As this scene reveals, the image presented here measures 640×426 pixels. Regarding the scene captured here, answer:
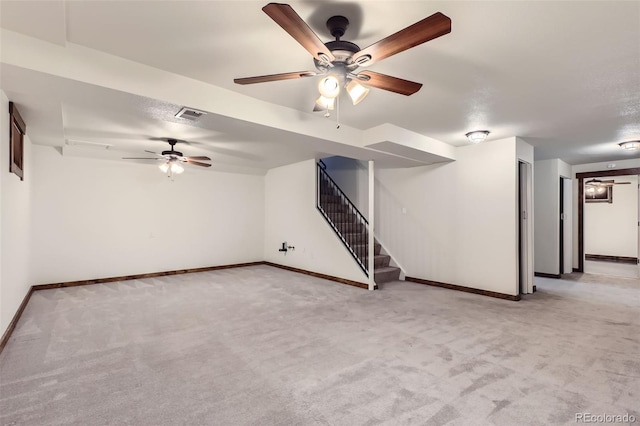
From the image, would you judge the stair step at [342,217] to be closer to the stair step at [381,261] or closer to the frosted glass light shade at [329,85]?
the stair step at [381,261]

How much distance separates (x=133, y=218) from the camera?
251 inches

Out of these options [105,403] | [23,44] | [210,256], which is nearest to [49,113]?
[23,44]

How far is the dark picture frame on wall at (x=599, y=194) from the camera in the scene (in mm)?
9156

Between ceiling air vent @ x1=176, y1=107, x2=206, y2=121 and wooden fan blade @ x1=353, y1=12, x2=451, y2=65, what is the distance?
5.73ft

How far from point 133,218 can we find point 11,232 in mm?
3035

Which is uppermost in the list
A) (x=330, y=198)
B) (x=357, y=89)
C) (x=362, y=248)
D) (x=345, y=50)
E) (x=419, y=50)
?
(x=419, y=50)

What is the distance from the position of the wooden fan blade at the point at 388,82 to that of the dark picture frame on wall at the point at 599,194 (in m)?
9.99

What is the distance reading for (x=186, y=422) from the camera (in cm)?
190

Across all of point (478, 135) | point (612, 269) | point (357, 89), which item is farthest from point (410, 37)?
point (612, 269)

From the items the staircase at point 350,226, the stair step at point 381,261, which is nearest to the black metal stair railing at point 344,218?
the staircase at point 350,226

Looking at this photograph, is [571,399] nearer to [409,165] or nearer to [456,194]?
[456,194]

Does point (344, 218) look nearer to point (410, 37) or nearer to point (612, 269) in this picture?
point (410, 37)

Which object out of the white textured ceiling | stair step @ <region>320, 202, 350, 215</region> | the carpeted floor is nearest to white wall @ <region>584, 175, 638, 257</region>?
the carpeted floor

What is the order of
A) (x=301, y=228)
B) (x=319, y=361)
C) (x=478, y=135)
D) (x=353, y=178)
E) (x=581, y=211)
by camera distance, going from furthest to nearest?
(x=353, y=178), (x=581, y=211), (x=301, y=228), (x=478, y=135), (x=319, y=361)
